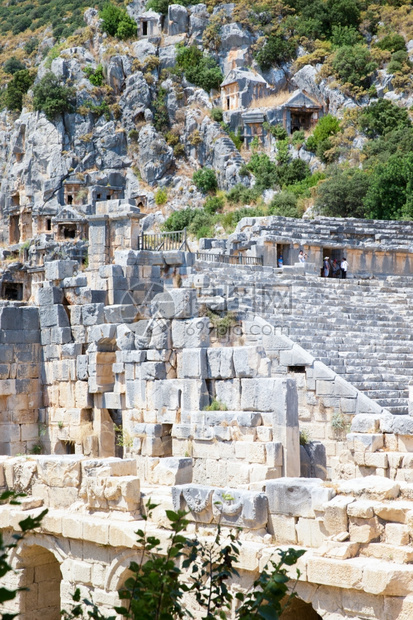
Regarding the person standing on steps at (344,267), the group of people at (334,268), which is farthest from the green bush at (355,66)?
the person standing on steps at (344,267)

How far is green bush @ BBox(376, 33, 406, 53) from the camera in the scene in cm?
4869

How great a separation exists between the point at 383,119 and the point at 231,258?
23992 millimetres

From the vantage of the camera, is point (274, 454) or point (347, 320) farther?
point (347, 320)

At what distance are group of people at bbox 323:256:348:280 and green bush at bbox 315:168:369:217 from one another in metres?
11.0

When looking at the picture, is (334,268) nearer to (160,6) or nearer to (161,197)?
(161,197)

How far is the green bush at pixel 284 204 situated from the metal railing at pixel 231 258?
49.5 ft

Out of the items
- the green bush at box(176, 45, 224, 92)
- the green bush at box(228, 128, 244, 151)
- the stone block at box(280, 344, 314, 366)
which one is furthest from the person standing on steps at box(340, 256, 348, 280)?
the green bush at box(176, 45, 224, 92)

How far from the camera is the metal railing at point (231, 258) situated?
20.2 meters

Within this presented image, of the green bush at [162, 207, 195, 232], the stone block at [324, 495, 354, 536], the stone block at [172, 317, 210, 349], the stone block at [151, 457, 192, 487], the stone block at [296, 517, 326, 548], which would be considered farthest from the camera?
the green bush at [162, 207, 195, 232]

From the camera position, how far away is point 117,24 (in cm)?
5519

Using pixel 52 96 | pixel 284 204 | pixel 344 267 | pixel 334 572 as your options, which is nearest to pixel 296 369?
pixel 334 572

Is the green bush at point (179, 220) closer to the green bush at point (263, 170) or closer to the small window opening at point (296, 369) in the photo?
the green bush at point (263, 170)

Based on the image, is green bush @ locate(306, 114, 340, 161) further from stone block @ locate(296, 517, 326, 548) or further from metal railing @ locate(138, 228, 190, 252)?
stone block @ locate(296, 517, 326, 548)

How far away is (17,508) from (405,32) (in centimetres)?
4498
